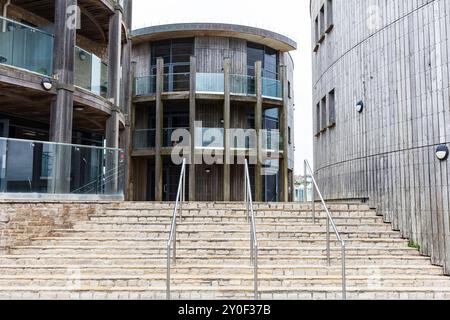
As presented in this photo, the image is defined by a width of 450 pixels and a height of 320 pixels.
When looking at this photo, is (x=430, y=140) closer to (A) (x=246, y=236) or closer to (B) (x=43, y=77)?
(A) (x=246, y=236)

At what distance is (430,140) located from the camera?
881 cm

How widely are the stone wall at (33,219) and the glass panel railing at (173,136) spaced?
11.1 metres

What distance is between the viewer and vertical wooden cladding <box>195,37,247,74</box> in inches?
901

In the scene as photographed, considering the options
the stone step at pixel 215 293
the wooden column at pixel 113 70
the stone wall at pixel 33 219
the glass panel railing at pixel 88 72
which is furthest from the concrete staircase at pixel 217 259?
the glass panel railing at pixel 88 72

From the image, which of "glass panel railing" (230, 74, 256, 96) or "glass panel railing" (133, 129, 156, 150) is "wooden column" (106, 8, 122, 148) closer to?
"glass panel railing" (133, 129, 156, 150)

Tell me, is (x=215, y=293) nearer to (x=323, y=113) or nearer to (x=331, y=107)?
(x=331, y=107)

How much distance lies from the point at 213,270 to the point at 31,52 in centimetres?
746

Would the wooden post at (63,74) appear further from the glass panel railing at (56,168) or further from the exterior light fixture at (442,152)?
the exterior light fixture at (442,152)

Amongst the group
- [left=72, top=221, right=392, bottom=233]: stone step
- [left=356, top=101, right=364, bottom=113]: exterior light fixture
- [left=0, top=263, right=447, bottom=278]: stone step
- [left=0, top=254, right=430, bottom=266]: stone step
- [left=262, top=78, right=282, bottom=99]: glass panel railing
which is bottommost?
[left=0, top=263, right=447, bottom=278]: stone step

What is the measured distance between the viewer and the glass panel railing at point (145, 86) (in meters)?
21.9

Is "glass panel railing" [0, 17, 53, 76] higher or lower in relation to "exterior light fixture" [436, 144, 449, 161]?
higher

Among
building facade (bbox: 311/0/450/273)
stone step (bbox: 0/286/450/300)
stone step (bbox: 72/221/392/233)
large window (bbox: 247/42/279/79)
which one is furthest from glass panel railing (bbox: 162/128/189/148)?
stone step (bbox: 0/286/450/300)

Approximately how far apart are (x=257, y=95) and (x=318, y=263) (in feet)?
46.3

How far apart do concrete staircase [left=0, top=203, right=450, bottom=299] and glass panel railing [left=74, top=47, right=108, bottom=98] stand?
438cm
